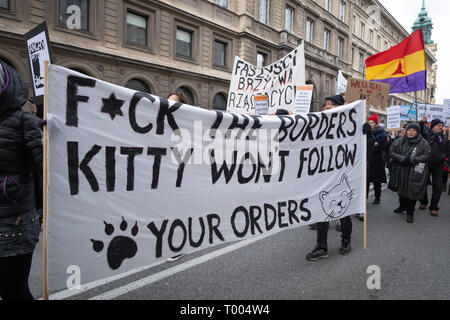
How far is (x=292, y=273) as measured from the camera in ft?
9.78

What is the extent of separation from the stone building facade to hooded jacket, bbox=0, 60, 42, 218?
401 inches

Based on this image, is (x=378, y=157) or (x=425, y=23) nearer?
(x=378, y=157)

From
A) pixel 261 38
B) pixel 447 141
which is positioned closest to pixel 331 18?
pixel 261 38

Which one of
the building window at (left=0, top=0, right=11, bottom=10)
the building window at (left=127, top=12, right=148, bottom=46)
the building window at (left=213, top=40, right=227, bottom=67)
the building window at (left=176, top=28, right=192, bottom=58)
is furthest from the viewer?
the building window at (left=213, top=40, right=227, bottom=67)

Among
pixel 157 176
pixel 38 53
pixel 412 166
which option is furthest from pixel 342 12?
pixel 157 176

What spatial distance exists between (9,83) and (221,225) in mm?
1716

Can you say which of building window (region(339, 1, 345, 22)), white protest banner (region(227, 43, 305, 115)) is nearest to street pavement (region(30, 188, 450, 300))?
white protest banner (region(227, 43, 305, 115))

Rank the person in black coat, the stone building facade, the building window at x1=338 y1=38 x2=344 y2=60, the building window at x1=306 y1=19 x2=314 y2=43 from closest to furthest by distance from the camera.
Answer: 1. the person in black coat
2. the stone building facade
3. the building window at x1=306 y1=19 x2=314 y2=43
4. the building window at x1=338 y1=38 x2=344 y2=60

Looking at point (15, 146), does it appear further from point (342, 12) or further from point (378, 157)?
point (342, 12)

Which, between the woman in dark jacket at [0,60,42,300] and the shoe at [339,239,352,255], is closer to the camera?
the woman in dark jacket at [0,60,42,300]

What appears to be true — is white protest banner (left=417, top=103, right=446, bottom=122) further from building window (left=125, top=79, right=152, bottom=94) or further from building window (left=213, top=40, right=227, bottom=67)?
building window (left=125, top=79, right=152, bottom=94)

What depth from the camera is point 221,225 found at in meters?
2.38

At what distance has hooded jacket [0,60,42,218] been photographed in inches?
62.9

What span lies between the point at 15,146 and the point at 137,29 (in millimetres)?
12966
